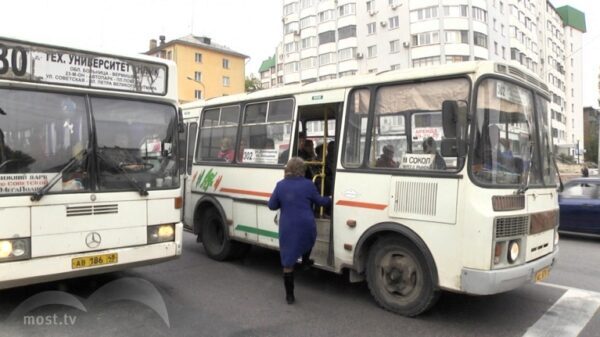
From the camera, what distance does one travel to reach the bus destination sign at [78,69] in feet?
16.8

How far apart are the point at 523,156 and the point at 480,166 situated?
87cm

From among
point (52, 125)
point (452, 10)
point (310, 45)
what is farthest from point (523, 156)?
point (310, 45)

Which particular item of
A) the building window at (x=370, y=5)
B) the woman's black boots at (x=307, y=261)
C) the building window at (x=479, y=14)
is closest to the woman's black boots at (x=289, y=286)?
the woman's black boots at (x=307, y=261)

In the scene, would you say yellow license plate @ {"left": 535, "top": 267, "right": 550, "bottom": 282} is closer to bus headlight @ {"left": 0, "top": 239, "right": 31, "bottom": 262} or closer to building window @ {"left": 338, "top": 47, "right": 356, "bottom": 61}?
bus headlight @ {"left": 0, "top": 239, "right": 31, "bottom": 262}

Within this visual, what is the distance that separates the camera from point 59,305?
5.66 metres

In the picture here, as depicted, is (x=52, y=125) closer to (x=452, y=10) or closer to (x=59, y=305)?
(x=59, y=305)

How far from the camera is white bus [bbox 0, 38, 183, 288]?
5020mm

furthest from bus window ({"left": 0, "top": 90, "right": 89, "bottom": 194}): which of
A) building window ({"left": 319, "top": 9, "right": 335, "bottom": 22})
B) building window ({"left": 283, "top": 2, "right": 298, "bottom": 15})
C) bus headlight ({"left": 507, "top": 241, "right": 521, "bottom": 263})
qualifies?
building window ({"left": 283, "top": 2, "right": 298, "bottom": 15})

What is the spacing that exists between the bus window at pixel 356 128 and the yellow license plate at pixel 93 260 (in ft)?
9.58

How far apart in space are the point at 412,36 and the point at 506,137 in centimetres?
4716

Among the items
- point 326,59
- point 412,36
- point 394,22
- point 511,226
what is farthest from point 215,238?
point 326,59

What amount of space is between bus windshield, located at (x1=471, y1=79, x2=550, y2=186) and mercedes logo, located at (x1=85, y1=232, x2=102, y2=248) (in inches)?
161

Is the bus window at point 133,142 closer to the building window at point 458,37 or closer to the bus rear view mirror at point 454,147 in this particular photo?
the bus rear view mirror at point 454,147

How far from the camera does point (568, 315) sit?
5457 millimetres
